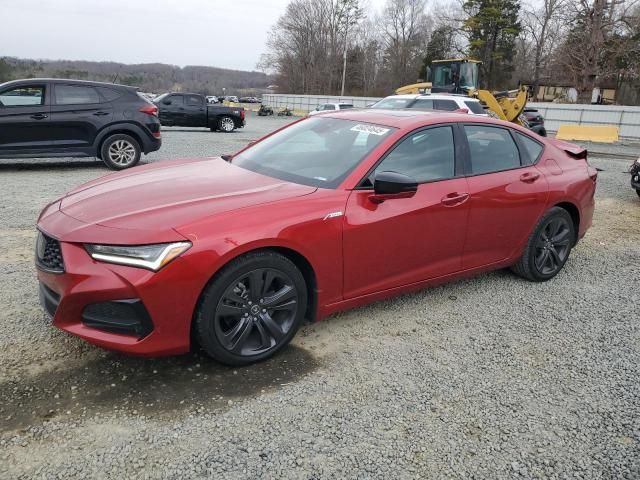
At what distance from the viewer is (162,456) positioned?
234 centimetres

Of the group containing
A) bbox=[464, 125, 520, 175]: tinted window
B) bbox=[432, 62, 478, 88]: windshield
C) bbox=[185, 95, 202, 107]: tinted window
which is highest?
bbox=[432, 62, 478, 88]: windshield

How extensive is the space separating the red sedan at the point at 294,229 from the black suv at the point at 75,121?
5.79 metres

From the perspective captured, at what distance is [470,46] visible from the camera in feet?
183

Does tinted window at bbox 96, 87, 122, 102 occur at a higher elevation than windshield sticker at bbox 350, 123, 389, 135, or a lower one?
higher

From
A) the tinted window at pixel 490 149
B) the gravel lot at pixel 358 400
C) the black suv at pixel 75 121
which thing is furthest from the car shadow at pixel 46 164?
the tinted window at pixel 490 149

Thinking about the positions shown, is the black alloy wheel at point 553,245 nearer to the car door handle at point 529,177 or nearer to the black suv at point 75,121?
the car door handle at point 529,177

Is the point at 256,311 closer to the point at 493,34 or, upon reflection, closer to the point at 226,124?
the point at 226,124

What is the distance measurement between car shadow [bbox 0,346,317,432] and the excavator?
599 inches

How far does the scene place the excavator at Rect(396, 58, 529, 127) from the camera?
16938 millimetres

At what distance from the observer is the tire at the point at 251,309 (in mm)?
2826

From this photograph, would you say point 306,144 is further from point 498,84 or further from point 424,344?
point 498,84

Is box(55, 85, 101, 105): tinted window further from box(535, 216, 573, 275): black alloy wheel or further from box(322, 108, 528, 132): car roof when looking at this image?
box(535, 216, 573, 275): black alloy wheel

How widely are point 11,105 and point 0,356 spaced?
6.97 m

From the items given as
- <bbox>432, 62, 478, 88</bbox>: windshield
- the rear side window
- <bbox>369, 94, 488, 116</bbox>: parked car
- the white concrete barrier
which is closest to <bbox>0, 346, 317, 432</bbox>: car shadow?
<bbox>369, 94, 488, 116</bbox>: parked car
